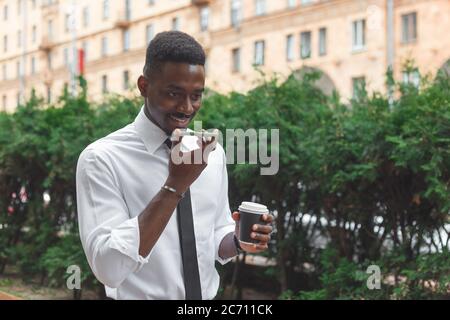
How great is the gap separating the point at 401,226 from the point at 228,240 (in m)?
3.36

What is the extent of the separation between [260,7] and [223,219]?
33.7 metres

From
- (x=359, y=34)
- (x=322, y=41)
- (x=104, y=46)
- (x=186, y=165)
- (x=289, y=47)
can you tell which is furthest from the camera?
(x=104, y=46)

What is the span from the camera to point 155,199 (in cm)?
183

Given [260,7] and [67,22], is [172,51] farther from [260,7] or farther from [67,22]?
[67,22]

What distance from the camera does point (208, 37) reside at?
125ft

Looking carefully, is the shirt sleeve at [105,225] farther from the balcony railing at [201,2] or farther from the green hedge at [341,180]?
the balcony railing at [201,2]

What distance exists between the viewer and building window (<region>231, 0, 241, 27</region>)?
36.4 m

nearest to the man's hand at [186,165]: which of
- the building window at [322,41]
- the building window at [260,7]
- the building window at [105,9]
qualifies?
the building window at [322,41]

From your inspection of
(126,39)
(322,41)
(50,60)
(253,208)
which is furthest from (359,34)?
(253,208)

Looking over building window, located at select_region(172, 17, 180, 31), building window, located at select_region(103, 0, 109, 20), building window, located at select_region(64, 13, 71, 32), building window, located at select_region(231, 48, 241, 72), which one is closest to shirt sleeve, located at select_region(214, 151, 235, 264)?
building window, located at select_region(231, 48, 241, 72)

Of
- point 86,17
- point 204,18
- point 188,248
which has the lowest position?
point 188,248

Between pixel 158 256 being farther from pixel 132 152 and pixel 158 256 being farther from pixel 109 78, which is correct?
pixel 109 78

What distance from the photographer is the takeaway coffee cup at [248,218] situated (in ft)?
6.83
